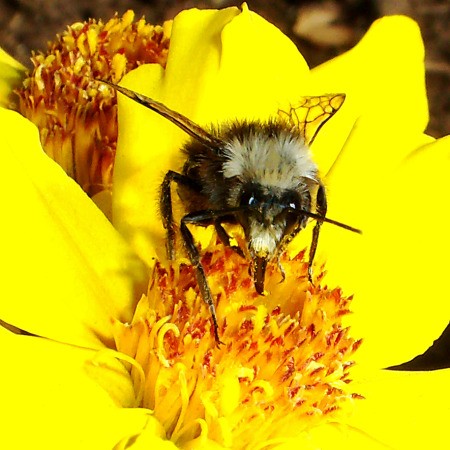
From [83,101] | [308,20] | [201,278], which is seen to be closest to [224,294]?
[201,278]

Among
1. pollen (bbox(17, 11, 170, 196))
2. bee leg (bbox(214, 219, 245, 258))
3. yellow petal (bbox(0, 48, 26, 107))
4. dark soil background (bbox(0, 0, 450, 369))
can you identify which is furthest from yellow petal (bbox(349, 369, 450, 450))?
dark soil background (bbox(0, 0, 450, 369))

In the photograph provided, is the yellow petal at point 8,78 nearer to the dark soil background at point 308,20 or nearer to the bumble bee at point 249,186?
the bumble bee at point 249,186

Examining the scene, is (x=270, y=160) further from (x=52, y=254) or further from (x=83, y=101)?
(x=83, y=101)

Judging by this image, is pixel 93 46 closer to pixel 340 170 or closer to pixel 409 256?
pixel 340 170

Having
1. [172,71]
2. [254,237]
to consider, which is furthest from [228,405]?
[172,71]

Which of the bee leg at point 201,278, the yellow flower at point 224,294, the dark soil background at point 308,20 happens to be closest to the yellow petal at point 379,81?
the yellow flower at point 224,294
